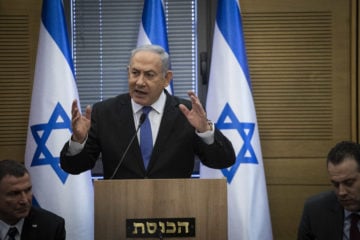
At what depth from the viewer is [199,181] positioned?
2.39 meters

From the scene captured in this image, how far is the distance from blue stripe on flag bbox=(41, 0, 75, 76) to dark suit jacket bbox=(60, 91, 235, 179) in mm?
1368

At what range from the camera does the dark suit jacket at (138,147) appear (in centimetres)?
284

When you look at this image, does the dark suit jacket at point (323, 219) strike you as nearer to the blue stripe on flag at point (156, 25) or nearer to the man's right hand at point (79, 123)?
the man's right hand at point (79, 123)

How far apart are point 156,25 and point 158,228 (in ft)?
7.55

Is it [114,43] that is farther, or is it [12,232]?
[114,43]

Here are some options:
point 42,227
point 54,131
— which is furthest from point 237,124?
point 42,227

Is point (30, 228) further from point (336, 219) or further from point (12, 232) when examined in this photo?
point (336, 219)

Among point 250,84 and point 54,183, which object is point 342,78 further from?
point 54,183

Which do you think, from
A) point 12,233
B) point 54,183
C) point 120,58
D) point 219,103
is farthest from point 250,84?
point 12,233

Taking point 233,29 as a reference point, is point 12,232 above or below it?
below

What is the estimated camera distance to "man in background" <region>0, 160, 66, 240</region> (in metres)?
3.07

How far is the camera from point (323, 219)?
2.89 meters

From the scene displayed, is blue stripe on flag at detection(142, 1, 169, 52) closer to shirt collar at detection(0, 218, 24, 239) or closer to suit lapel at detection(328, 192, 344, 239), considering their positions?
shirt collar at detection(0, 218, 24, 239)

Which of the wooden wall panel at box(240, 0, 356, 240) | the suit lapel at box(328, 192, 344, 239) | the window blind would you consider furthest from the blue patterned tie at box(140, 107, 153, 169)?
the window blind
